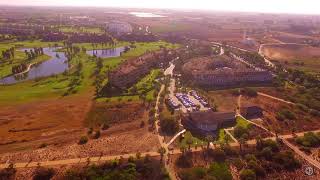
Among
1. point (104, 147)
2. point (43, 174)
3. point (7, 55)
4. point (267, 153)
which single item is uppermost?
point (7, 55)

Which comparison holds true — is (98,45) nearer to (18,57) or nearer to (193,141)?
(18,57)

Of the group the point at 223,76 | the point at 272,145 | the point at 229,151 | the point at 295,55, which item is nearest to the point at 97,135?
the point at 229,151

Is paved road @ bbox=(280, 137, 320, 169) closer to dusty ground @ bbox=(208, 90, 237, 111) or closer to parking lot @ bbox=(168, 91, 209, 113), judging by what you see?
dusty ground @ bbox=(208, 90, 237, 111)

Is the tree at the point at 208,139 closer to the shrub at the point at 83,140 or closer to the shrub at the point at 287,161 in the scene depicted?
the shrub at the point at 287,161

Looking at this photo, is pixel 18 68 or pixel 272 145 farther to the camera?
pixel 18 68

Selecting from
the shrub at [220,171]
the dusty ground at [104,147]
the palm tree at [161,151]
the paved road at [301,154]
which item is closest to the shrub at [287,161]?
the paved road at [301,154]

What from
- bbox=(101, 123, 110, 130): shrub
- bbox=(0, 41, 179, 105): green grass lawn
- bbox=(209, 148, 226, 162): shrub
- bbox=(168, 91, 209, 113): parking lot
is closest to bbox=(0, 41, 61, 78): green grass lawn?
bbox=(0, 41, 179, 105): green grass lawn

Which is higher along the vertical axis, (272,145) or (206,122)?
(206,122)
